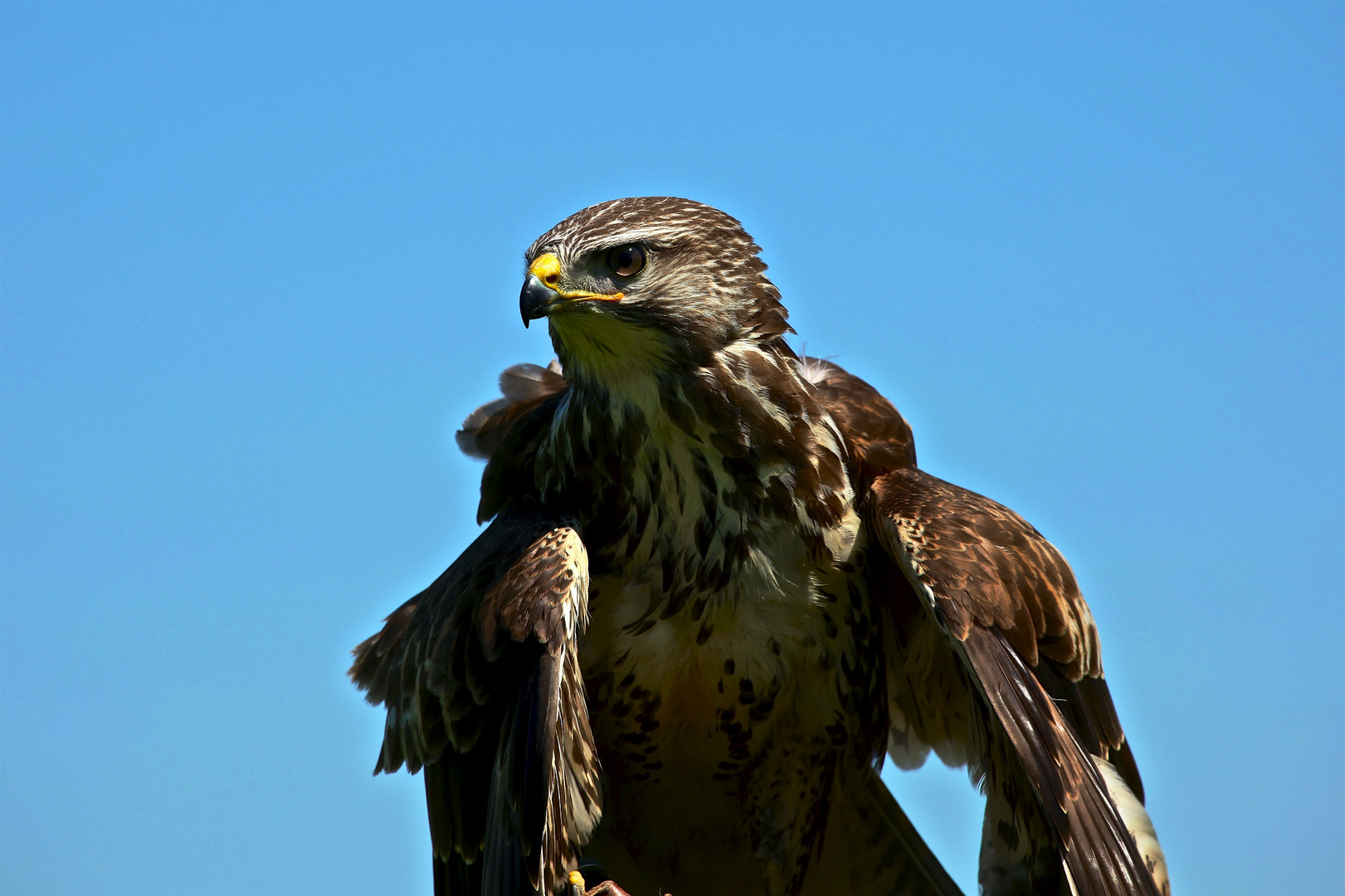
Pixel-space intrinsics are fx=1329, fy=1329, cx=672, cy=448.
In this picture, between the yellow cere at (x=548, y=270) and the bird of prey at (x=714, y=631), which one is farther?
the yellow cere at (x=548, y=270)

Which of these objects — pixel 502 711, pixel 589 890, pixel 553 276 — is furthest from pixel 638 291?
pixel 589 890

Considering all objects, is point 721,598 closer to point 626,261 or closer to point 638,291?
point 638,291

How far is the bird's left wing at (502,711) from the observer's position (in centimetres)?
492

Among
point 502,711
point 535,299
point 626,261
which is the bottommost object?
point 502,711

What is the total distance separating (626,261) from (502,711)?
6.18ft

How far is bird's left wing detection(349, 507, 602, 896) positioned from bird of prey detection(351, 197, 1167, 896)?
1 centimetres

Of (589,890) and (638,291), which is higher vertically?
(638,291)

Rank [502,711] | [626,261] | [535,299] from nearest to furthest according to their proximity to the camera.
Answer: [535,299]
[626,261]
[502,711]

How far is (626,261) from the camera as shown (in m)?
5.27

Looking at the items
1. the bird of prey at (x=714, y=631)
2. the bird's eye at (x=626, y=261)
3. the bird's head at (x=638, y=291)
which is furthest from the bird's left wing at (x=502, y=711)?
the bird's eye at (x=626, y=261)

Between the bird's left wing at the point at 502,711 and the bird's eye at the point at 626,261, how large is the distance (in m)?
1.07

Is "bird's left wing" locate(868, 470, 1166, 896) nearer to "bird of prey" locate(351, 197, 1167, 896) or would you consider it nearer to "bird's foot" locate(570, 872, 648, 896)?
"bird of prey" locate(351, 197, 1167, 896)

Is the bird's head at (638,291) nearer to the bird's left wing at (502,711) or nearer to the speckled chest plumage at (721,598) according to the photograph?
the speckled chest plumage at (721,598)

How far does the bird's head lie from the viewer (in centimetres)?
519
